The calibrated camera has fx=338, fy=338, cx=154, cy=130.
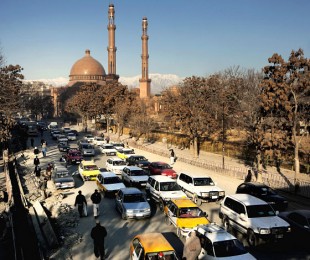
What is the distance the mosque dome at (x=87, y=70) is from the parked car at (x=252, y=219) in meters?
104

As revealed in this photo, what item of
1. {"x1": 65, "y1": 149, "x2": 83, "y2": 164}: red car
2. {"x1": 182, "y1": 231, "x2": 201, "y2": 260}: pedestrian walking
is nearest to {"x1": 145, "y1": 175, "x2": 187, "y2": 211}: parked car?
{"x1": 182, "y1": 231, "x2": 201, "y2": 260}: pedestrian walking

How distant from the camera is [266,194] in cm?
1848

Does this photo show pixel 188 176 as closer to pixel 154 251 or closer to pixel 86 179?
pixel 86 179

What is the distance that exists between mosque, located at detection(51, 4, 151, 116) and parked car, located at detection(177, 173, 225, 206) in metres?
79.7

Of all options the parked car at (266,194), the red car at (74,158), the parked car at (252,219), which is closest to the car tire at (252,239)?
the parked car at (252,219)

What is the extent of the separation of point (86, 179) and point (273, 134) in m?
14.1

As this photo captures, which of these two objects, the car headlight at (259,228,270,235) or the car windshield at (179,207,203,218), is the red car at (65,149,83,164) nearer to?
the car windshield at (179,207,203,218)

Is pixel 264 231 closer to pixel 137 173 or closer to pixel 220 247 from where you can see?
pixel 220 247

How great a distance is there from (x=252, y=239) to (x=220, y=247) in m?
2.75

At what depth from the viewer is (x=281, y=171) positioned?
28500mm

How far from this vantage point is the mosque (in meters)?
104

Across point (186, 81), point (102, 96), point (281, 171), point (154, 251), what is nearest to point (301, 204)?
point (281, 171)

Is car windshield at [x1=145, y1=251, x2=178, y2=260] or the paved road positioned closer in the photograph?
car windshield at [x1=145, y1=251, x2=178, y2=260]

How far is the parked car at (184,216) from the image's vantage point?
45.9ft
